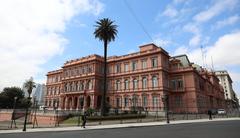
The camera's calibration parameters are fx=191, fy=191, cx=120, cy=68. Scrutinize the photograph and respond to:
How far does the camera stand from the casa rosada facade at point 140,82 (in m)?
47.2

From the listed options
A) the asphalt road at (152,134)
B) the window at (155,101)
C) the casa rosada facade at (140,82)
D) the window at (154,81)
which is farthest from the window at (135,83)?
the asphalt road at (152,134)

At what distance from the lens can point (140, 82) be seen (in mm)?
50125

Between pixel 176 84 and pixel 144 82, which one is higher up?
pixel 144 82

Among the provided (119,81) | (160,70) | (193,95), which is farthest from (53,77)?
(193,95)

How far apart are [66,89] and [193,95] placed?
39.0m

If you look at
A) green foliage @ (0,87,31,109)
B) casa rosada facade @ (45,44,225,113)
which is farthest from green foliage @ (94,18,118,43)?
green foliage @ (0,87,31,109)

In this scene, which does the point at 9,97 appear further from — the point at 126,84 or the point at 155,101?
the point at 155,101

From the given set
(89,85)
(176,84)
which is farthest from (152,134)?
(89,85)

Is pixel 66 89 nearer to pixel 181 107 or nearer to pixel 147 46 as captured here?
pixel 147 46

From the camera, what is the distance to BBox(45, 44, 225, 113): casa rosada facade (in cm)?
4719

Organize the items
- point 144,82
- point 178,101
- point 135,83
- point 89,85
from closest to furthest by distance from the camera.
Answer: point 178,101, point 144,82, point 135,83, point 89,85

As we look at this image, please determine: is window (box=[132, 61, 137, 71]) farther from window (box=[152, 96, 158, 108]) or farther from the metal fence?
the metal fence

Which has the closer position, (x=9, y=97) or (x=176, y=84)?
(x=176, y=84)

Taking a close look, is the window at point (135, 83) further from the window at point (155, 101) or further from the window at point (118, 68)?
the window at point (118, 68)
